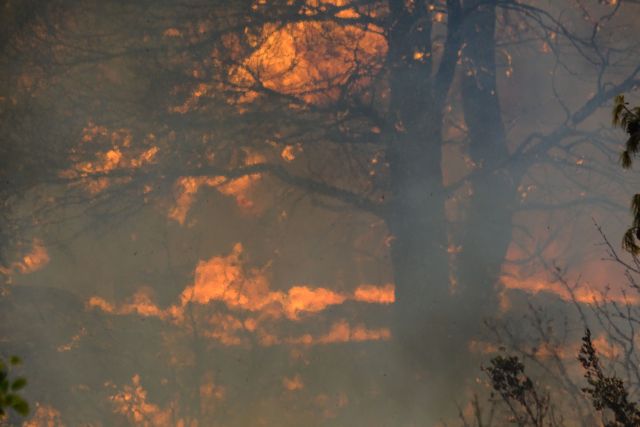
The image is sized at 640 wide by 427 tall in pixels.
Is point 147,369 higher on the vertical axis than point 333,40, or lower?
lower

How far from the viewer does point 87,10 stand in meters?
9.43

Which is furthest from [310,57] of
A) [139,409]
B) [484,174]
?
[139,409]

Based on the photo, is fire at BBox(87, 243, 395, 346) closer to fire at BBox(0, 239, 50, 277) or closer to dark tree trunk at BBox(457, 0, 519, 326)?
fire at BBox(0, 239, 50, 277)

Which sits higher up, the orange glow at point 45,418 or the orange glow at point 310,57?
the orange glow at point 310,57

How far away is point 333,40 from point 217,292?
4.86 metres

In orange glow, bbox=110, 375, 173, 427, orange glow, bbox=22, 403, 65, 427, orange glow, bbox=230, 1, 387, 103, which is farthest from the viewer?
orange glow, bbox=230, 1, 387, 103

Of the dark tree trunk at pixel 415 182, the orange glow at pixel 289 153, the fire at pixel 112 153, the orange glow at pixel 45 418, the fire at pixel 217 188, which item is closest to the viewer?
the orange glow at pixel 45 418

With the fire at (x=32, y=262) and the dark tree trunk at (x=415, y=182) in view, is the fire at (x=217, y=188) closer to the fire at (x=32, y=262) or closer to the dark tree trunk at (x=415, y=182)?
the fire at (x=32, y=262)

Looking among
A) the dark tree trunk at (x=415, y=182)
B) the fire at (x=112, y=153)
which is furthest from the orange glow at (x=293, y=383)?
the fire at (x=112, y=153)

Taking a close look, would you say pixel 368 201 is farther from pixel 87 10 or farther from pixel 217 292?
pixel 87 10

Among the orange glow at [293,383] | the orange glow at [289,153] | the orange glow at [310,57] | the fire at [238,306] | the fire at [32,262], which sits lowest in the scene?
the orange glow at [293,383]

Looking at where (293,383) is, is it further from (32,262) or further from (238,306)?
(32,262)

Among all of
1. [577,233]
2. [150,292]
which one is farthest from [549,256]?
[150,292]

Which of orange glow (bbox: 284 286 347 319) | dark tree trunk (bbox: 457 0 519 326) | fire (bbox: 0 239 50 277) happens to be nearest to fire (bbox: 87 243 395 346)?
orange glow (bbox: 284 286 347 319)
